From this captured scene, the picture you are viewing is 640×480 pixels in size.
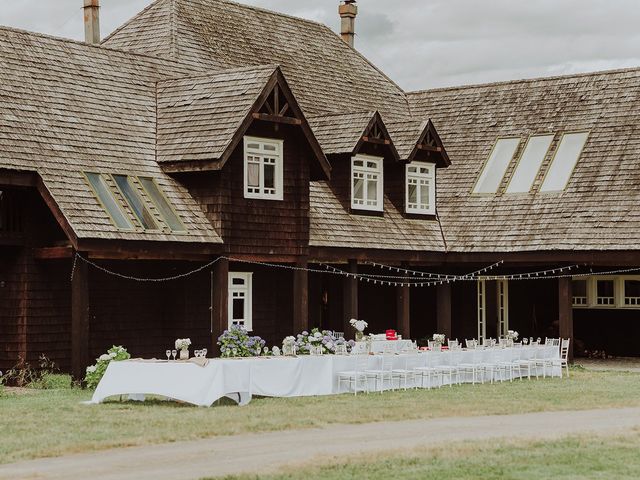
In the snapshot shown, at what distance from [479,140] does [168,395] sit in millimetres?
17412

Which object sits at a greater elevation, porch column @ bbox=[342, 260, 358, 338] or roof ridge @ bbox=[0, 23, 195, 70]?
roof ridge @ bbox=[0, 23, 195, 70]

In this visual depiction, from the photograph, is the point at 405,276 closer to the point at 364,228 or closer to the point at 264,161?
the point at 364,228

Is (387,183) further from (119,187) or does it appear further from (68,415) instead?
(68,415)

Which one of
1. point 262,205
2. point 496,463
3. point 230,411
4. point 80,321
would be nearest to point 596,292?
point 262,205

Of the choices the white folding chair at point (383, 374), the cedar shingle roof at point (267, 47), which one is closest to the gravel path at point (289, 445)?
the white folding chair at point (383, 374)

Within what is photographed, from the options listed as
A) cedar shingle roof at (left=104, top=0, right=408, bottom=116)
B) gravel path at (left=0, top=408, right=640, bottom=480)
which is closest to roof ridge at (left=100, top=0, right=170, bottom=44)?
cedar shingle roof at (left=104, top=0, right=408, bottom=116)

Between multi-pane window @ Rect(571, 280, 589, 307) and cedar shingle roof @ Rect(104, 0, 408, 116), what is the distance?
711cm

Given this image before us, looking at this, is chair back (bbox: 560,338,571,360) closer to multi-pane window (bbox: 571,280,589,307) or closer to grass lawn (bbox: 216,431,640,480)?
multi-pane window (bbox: 571,280,589,307)

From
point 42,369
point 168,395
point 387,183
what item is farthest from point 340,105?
point 168,395

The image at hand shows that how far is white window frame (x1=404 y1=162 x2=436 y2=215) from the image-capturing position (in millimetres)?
33156

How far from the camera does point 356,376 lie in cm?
2292

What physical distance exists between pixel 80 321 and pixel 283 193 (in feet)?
19.4

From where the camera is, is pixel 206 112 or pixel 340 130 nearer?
pixel 206 112

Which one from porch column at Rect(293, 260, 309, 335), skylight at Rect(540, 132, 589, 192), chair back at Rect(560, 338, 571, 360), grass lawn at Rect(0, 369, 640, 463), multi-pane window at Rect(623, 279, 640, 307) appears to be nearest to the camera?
grass lawn at Rect(0, 369, 640, 463)
